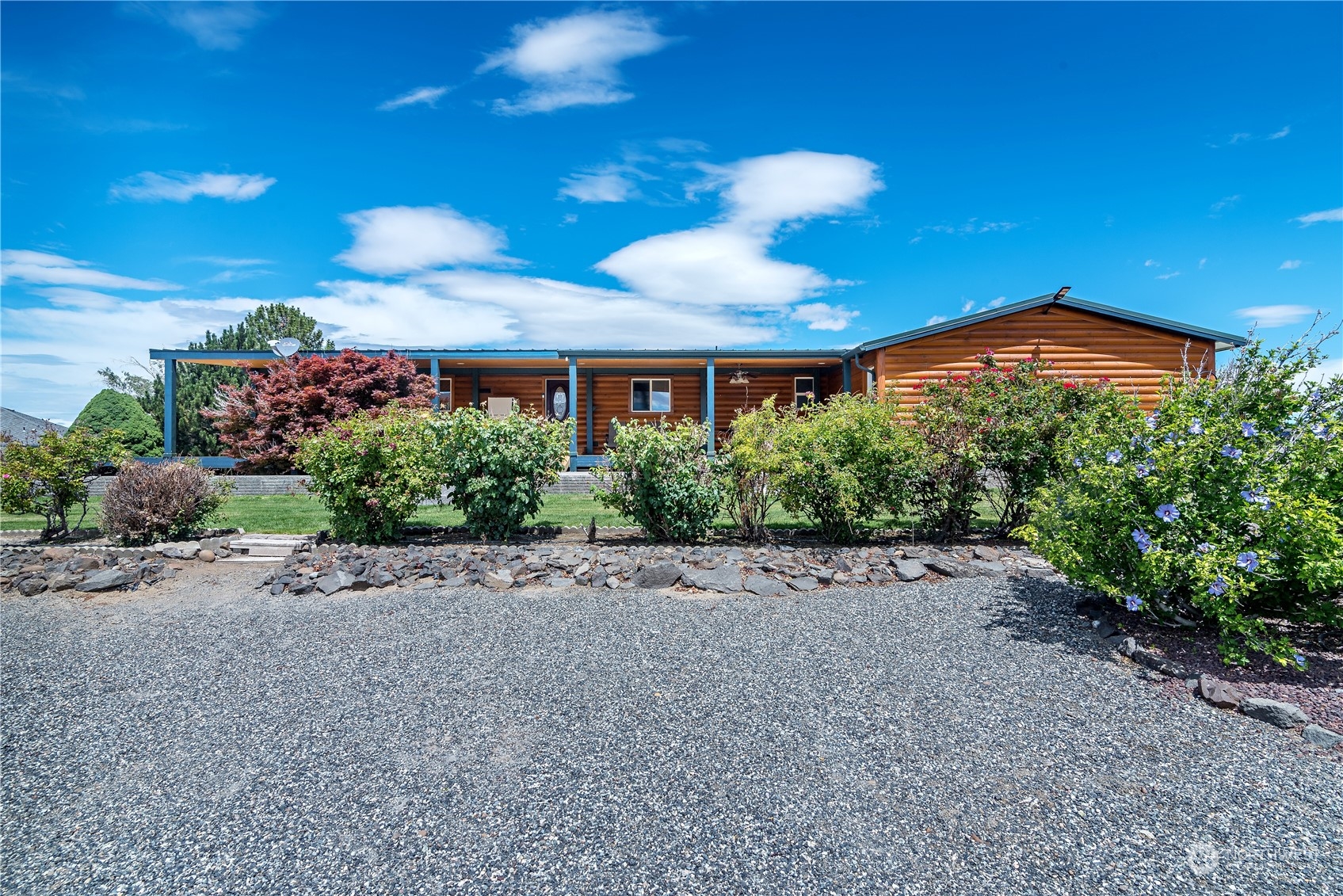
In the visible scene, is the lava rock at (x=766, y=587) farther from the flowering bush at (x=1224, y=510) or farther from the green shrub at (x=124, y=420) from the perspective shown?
the green shrub at (x=124, y=420)

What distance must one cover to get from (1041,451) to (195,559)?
9.36 metres

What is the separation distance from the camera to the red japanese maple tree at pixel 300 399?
15.1 meters

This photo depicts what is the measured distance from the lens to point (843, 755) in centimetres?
304

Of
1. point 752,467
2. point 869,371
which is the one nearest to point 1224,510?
point 752,467

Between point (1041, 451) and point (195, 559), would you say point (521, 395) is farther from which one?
point (1041, 451)

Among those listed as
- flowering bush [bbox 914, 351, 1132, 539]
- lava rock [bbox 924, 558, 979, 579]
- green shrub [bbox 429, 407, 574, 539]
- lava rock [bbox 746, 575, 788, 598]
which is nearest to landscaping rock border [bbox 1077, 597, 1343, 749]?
lava rock [bbox 924, 558, 979, 579]

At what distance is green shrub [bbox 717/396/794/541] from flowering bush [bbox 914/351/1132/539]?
1.72 meters

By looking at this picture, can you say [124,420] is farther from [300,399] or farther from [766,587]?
[766,587]

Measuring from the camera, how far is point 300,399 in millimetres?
15117

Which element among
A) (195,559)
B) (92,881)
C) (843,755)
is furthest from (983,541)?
(195,559)

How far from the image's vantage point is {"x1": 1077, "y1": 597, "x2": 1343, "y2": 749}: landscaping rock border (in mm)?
3129

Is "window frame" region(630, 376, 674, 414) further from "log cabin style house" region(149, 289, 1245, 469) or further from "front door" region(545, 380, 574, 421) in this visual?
"front door" region(545, 380, 574, 421)

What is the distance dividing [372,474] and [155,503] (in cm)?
265

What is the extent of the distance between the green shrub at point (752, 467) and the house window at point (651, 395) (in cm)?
1310
